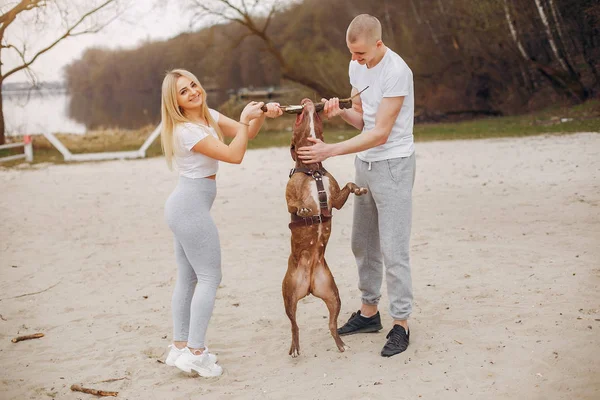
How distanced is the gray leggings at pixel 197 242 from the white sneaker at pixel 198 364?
3.1 inches

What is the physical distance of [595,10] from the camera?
18359 mm

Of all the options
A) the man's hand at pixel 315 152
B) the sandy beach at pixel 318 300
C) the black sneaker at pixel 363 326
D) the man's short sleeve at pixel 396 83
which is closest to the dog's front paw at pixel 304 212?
the man's hand at pixel 315 152

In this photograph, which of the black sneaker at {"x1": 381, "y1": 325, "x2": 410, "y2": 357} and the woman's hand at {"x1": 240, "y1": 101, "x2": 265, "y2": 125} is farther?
the black sneaker at {"x1": 381, "y1": 325, "x2": 410, "y2": 357}

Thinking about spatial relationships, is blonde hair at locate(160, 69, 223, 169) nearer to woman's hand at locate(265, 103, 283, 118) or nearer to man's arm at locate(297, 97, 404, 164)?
woman's hand at locate(265, 103, 283, 118)

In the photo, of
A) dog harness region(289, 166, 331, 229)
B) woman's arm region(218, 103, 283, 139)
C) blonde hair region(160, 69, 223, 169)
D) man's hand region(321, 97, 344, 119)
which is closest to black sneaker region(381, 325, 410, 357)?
dog harness region(289, 166, 331, 229)

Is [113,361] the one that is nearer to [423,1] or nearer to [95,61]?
[423,1]

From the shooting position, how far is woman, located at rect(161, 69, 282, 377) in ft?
13.3

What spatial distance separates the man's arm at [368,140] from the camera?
13.4 feet

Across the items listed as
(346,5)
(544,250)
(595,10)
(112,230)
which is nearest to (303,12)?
(346,5)

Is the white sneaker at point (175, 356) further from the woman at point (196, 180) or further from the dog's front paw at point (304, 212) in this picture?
the dog's front paw at point (304, 212)

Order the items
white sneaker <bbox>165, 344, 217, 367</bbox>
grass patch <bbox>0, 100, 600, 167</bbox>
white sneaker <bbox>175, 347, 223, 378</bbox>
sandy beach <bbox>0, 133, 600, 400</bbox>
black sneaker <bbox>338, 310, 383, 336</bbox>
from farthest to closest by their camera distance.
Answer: grass patch <bbox>0, 100, 600, 167</bbox> → black sneaker <bbox>338, 310, 383, 336</bbox> → white sneaker <bbox>165, 344, 217, 367</bbox> → white sneaker <bbox>175, 347, 223, 378</bbox> → sandy beach <bbox>0, 133, 600, 400</bbox>

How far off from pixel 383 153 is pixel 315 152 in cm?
52

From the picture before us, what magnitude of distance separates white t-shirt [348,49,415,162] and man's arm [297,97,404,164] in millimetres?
59

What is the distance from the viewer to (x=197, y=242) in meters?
4.09
